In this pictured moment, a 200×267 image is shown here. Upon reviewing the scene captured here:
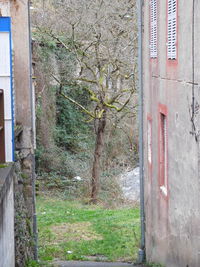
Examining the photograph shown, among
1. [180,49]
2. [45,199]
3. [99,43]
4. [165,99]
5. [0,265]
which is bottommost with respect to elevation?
[45,199]

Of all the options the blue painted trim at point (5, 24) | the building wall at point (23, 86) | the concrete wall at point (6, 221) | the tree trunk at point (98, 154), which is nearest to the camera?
the concrete wall at point (6, 221)

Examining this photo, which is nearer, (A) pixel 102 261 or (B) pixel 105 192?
(A) pixel 102 261

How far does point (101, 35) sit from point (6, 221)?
1427cm

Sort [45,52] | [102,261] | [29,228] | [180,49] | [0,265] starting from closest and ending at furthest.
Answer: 1. [0,265]
2. [180,49]
3. [29,228]
4. [102,261]
5. [45,52]

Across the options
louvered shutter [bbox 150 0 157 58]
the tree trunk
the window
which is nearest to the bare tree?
the tree trunk

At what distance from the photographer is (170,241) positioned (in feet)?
36.9

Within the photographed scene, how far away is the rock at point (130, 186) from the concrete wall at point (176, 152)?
31.7ft

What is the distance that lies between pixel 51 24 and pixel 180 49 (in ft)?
42.8

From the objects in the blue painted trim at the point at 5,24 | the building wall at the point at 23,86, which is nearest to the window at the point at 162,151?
the building wall at the point at 23,86

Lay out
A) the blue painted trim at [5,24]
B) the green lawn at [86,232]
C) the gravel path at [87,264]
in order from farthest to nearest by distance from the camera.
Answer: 1. the green lawn at [86,232]
2. the gravel path at [87,264]
3. the blue painted trim at [5,24]

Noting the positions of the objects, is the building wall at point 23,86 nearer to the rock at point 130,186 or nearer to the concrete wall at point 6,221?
the concrete wall at point 6,221

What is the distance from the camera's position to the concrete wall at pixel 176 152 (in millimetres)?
8688

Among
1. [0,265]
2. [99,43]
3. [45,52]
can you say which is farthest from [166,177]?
[45,52]

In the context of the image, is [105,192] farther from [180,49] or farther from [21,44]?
[180,49]
